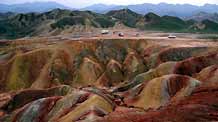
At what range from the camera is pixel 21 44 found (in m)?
160

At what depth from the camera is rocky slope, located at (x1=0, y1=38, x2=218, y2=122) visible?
244 feet

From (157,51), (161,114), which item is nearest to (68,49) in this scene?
(157,51)

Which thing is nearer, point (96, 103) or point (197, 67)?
point (96, 103)

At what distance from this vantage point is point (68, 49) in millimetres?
143250

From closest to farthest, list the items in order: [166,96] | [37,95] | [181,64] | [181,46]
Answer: [166,96]
[37,95]
[181,64]
[181,46]

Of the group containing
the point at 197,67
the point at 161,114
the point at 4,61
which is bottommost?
the point at 4,61

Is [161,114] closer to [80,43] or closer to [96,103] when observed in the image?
[96,103]

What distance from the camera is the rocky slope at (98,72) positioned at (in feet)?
244

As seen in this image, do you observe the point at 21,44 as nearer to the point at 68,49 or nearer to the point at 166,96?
the point at 68,49

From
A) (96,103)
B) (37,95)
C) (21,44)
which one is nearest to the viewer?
(96,103)

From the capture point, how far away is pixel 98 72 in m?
136

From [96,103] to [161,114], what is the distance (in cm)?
1913

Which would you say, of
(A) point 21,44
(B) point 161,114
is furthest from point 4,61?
(B) point 161,114

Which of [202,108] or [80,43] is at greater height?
[202,108]
